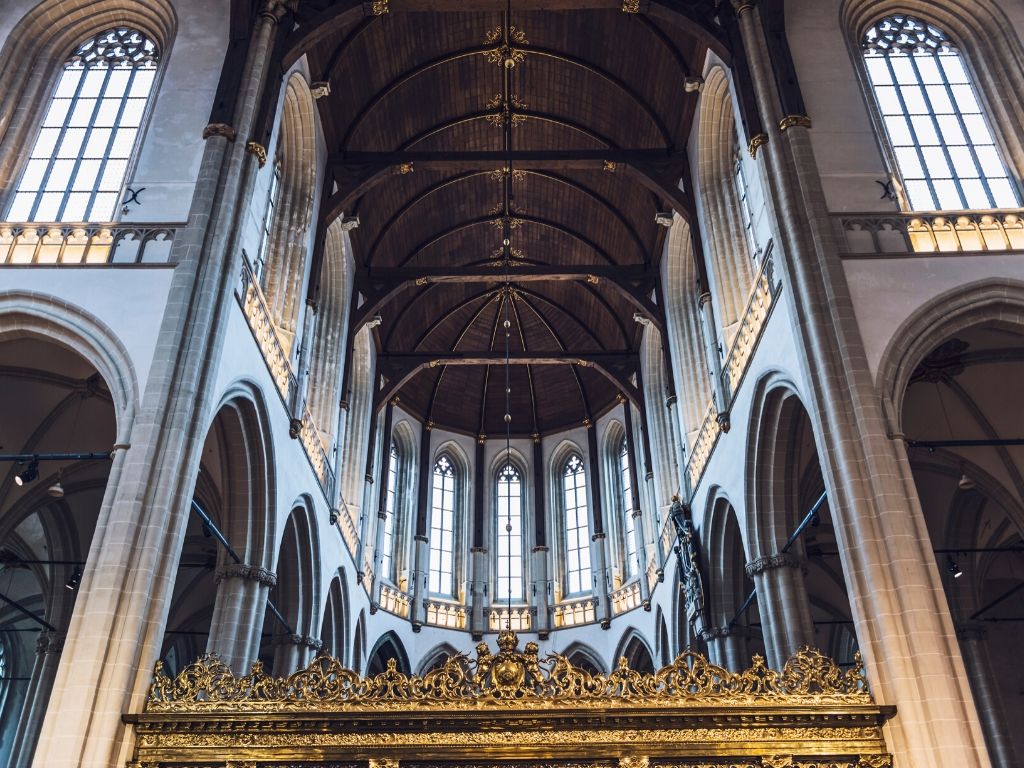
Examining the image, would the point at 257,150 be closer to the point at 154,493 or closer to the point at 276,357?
the point at 276,357

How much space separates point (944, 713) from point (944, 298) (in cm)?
557

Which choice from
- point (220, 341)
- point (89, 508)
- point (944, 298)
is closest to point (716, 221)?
point (944, 298)

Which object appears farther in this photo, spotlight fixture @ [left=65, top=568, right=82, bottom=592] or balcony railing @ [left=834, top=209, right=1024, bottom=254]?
spotlight fixture @ [left=65, top=568, right=82, bottom=592]

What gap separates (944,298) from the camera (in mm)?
12195

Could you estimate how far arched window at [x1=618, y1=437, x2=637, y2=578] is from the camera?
28.3 m

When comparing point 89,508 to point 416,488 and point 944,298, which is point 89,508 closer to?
point 416,488

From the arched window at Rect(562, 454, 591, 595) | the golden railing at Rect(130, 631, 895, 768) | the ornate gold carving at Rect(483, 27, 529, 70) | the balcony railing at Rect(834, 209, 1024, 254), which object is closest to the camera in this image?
the golden railing at Rect(130, 631, 895, 768)

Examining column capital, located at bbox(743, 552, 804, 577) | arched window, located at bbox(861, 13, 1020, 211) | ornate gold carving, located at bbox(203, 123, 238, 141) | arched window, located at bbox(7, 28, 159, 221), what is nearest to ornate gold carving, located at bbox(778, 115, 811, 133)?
arched window, located at bbox(861, 13, 1020, 211)

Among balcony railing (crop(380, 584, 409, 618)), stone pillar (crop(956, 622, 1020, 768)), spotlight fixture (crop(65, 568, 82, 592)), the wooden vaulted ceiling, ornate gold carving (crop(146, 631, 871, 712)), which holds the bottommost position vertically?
ornate gold carving (crop(146, 631, 871, 712))

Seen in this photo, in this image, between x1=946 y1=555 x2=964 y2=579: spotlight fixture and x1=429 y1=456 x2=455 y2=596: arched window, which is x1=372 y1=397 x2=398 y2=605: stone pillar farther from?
x1=946 y1=555 x2=964 y2=579: spotlight fixture

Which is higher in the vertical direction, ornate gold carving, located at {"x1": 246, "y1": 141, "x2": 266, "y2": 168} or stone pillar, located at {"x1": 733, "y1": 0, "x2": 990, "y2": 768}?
ornate gold carving, located at {"x1": 246, "y1": 141, "x2": 266, "y2": 168}

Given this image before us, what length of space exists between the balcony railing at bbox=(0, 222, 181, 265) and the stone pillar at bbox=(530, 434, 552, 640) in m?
19.2

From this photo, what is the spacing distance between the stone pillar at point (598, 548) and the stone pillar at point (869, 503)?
56.7 ft

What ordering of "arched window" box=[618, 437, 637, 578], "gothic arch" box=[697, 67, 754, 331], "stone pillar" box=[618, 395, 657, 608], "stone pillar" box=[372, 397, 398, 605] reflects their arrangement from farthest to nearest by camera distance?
1. "arched window" box=[618, 437, 637, 578]
2. "stone pillar" box=[618, 395, 657, 608]
3. "stone pillar" box=[372, 397, 398, 605]
4. "gothic arch" box=[697, 67, 754, 331]
